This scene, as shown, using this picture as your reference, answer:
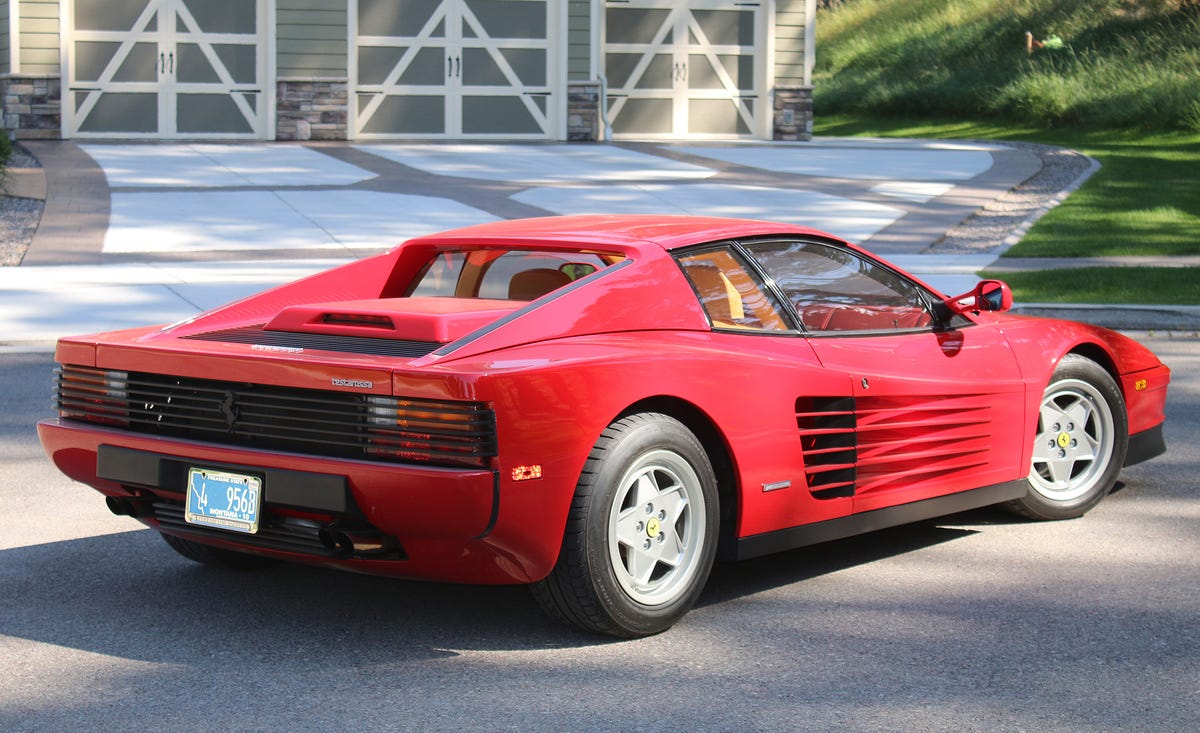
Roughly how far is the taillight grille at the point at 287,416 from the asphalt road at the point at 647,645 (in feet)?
2.04

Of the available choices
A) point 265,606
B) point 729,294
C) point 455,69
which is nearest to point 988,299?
point 729,294

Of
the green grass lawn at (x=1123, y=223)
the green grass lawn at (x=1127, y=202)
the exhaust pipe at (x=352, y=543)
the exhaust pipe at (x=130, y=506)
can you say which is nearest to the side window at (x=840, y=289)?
the exhaust pipe at (x=352, y=543)

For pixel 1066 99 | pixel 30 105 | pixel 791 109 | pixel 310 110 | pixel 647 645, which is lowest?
pixel 647 645

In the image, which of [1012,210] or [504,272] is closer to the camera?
[504,272]

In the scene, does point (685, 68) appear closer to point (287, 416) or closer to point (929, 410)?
point (929, 410)

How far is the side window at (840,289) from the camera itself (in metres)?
5.54

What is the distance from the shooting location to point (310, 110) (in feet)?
82.4

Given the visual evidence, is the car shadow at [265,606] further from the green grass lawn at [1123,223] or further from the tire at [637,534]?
the green grass lawn at [1123,223]

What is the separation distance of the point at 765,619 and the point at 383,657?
124 centimetres

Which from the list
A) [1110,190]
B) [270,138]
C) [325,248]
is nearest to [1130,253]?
[1110,190]

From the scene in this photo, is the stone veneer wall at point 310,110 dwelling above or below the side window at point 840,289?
above

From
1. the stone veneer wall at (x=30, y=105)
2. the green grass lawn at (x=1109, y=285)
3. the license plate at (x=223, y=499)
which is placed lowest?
the license plate at (x=223, y=499)

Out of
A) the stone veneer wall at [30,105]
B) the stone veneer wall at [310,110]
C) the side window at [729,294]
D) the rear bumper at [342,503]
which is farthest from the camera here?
the stone veneer wall at [310,110]

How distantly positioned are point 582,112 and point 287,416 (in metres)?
22.8
